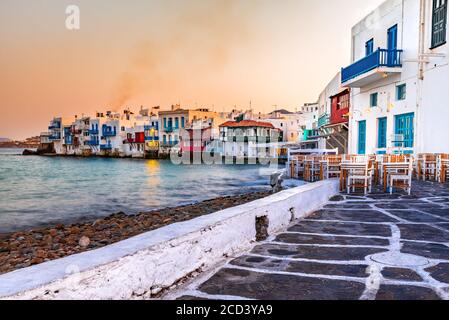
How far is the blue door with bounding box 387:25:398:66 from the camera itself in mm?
15562

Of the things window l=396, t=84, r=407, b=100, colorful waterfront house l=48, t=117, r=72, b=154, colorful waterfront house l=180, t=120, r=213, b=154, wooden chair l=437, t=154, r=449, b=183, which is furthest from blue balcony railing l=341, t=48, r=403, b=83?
colorful waterfront house l=48, t=117, r=72, b=154

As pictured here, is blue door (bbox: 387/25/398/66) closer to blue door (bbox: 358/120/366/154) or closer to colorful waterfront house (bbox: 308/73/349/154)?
blue door (bbox: 358/120/366/154)

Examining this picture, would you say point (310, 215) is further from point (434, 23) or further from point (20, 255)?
point (434, 23)

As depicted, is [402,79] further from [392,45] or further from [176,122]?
[176,122]

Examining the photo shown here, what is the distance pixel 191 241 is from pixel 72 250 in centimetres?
665

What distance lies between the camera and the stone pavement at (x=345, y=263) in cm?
304

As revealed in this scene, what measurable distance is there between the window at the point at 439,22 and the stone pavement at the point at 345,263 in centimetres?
942

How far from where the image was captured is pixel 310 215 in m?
6.48

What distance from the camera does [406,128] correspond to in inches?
604

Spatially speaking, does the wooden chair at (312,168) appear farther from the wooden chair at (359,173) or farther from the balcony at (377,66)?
the balcony at (377,66)

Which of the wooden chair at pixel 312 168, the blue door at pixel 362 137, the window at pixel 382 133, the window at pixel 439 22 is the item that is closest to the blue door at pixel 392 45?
the window at pixel 439 22

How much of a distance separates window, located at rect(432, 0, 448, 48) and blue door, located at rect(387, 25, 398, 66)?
206cm

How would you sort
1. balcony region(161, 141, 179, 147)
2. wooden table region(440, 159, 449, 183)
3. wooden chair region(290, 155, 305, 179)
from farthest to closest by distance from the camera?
balcony region(161, 141, 179, 147) < wooden chair region(290, 155, 305, 179) < wooden table region(440, 159, 449, 183)

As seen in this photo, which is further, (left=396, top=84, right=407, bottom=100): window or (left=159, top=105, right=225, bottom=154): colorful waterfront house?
(left=159, top=105, right=225, bottom=154): colorful waterfront house
